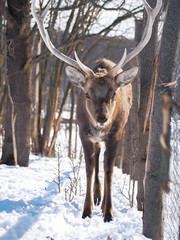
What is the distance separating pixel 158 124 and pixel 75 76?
1.75 m

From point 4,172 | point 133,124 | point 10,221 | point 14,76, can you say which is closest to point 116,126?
point 133,124

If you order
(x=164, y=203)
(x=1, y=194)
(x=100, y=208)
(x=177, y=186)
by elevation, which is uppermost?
(x=177, y=186)

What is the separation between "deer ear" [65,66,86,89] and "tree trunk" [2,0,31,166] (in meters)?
2.73

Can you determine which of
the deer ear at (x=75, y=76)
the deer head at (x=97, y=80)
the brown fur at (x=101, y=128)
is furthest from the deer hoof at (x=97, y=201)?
the deer ear at (x=75, y=76)

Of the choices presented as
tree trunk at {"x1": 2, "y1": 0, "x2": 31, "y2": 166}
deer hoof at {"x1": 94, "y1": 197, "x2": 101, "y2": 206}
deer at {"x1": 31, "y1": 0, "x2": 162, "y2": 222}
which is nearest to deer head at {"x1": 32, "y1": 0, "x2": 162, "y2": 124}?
deer at {"x1": 31, "y1": 0, "x2": 162, "y2": 222}

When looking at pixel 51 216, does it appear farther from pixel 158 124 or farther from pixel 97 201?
pixel 158 124

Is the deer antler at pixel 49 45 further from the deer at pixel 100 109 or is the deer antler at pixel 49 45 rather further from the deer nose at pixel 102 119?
the deer nose at pixel 102 119

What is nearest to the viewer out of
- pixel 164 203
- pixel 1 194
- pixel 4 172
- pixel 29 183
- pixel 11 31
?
pixel 164 203

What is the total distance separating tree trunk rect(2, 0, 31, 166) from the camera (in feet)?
21.4

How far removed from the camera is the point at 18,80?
21.7 feet

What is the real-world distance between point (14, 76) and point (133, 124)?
2.94m

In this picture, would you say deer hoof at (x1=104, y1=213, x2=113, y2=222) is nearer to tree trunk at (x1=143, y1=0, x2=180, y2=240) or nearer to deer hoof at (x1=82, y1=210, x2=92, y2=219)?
deer hoof at (x1=82, y1=210, x2=92, y2=219)

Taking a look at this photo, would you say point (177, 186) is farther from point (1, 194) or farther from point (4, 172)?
point (4, 172)

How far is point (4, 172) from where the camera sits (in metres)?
5.47
